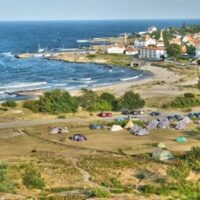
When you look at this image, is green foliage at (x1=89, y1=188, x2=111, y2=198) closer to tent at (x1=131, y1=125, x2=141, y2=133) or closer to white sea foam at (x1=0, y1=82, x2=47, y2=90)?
tent at (x1=131, y1=125, x2=141, y2=133)

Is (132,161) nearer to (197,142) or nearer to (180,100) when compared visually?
(197,142)

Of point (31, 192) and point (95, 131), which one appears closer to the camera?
point (31, 192)

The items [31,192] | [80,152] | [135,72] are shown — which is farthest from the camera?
[135,72]

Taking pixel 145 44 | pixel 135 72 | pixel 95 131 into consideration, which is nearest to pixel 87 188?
pixel 95 131

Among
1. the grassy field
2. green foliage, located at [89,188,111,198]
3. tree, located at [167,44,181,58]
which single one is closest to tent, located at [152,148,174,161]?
the grassy field

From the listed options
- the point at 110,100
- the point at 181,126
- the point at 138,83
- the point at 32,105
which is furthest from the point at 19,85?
the point at 181,126

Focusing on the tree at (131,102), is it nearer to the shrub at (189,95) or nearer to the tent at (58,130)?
the shrub at (189,95)
